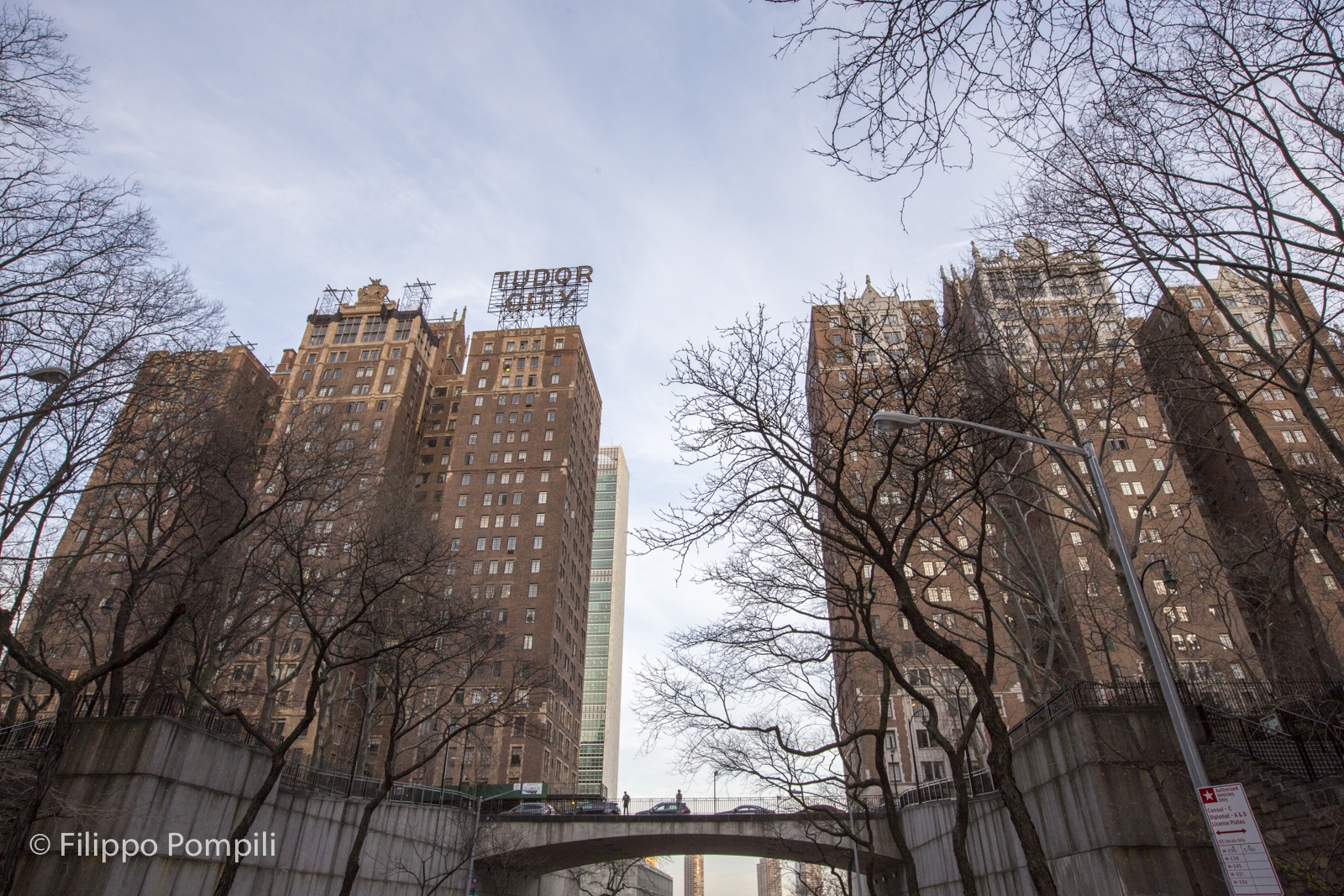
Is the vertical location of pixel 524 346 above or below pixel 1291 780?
above

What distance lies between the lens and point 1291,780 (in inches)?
538

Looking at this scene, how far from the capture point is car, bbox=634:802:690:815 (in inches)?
1620

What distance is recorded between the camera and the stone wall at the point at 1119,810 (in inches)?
548

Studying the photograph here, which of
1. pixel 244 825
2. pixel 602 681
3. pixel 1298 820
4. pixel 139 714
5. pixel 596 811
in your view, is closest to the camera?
pixel 1298 820

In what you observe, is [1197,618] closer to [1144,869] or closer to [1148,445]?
[1148,445]

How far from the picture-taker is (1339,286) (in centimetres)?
975

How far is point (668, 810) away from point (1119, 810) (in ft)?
107

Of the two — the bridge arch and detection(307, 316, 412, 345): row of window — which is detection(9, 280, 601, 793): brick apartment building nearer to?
detection(307, 316, 412, 345): row of window

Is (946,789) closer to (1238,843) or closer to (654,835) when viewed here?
(654,835)

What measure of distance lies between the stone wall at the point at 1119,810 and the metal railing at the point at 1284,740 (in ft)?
4.97

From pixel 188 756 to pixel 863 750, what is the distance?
1580 inches

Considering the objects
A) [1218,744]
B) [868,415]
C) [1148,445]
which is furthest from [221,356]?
[1148,445]

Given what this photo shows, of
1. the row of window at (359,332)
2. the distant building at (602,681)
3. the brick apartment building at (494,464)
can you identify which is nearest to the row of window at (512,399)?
the brick apartment building at (494,464)

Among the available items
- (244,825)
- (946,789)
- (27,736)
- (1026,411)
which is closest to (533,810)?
(946,789)
